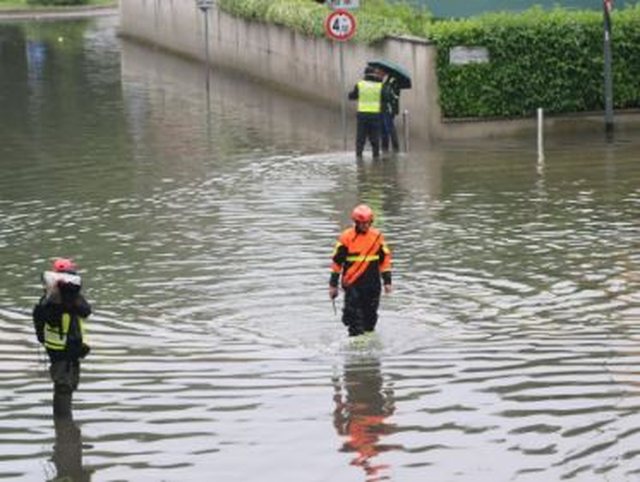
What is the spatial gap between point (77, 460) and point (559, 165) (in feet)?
55.7

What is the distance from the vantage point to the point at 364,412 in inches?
535

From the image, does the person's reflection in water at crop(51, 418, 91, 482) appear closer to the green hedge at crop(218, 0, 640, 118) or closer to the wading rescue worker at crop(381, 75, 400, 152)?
the wading rescue worker at crop(381, 75, 400, 152)

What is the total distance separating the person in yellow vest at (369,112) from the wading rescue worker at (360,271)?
14.2 m

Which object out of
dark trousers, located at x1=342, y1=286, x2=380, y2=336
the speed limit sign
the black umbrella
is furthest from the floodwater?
the speed limit sign

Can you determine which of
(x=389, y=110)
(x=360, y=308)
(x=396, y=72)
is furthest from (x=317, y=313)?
(x=396, y=72)

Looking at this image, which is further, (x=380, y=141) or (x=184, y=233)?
(x=380, y=141)

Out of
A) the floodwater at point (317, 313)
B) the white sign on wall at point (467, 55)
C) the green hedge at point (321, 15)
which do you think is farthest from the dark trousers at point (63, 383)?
the green hedge at point (321, 15)

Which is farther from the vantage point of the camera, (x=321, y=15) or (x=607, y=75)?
(x=321, y=15)

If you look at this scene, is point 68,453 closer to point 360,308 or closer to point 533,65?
point 360,308

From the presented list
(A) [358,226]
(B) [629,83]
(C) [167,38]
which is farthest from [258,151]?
(C) [167,38]

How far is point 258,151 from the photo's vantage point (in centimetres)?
3125

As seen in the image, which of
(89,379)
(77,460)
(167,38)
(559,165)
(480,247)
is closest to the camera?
(77,460)

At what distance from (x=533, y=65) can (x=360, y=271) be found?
17.4 m

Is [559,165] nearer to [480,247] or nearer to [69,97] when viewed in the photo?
[480,247]
